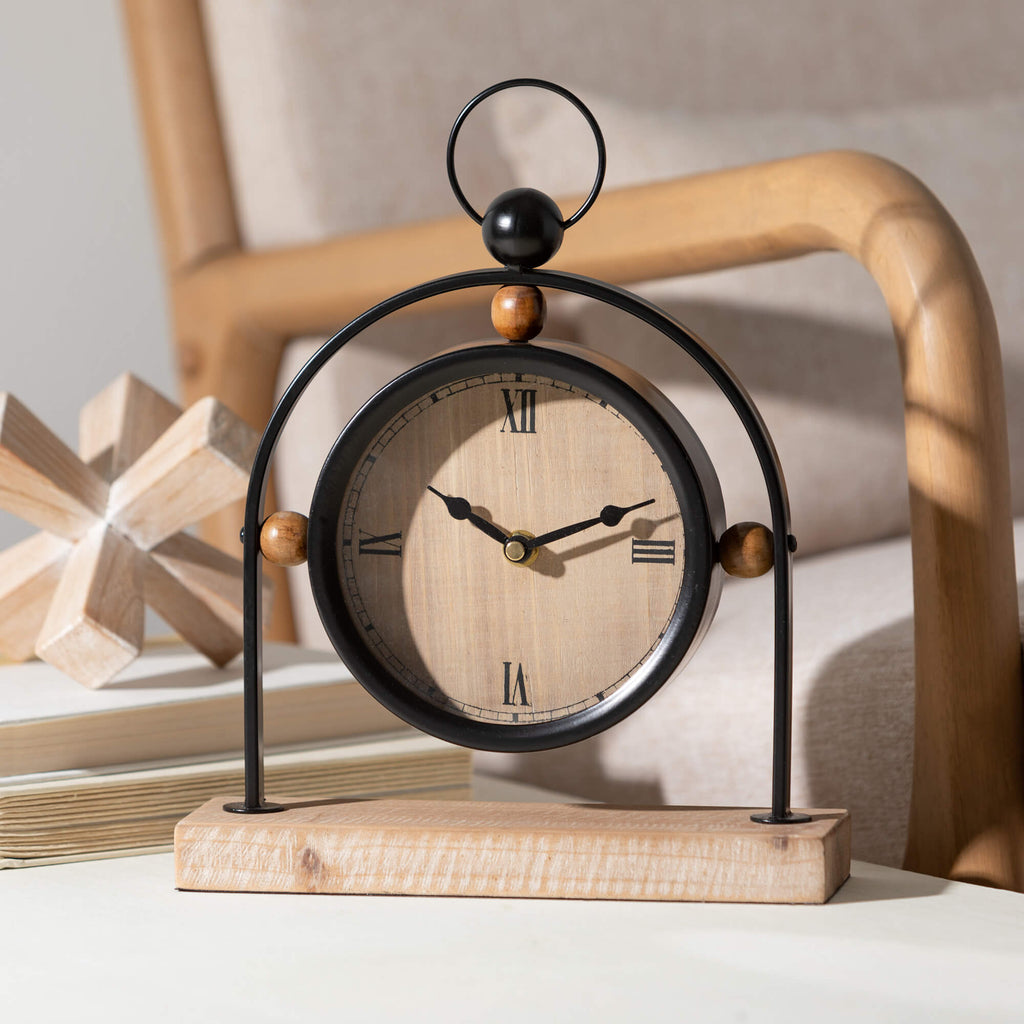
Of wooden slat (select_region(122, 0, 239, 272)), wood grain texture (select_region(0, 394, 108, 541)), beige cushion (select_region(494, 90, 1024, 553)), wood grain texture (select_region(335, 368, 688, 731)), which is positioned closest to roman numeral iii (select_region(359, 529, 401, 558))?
wood grain texture (select_region(335, 368, 688, 731))

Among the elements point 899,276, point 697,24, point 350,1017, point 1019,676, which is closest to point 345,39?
point 697,24

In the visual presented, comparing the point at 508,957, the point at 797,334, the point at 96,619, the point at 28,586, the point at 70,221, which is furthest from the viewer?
the point at 70,221

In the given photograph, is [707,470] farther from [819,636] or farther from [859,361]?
[859,361]

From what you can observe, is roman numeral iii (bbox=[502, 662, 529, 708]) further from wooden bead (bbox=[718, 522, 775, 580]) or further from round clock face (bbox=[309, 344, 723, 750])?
wooden bead (bbox=[718, 522, 775, 580])

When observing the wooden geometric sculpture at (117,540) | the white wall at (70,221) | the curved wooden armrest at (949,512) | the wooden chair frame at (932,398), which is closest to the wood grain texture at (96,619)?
the wooden geometric sculpture at (117,540)

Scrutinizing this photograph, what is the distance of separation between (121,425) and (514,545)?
39 cm

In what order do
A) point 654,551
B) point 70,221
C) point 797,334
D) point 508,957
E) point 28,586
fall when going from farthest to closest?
point 70,221
point 797,334
point 28,586
point 654,551
point 508,957

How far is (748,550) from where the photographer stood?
1.98 feet

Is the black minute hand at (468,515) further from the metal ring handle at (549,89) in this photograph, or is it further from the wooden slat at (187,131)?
the wooden slat at (187,131)

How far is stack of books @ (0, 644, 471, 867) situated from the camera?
0.67 m

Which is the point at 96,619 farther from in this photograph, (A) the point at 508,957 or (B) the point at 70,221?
(B) the point at 70,221

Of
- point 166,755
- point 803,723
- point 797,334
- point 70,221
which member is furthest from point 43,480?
point 70,221

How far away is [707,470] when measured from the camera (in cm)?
62

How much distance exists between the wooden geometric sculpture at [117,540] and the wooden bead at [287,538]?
0.39 ft
